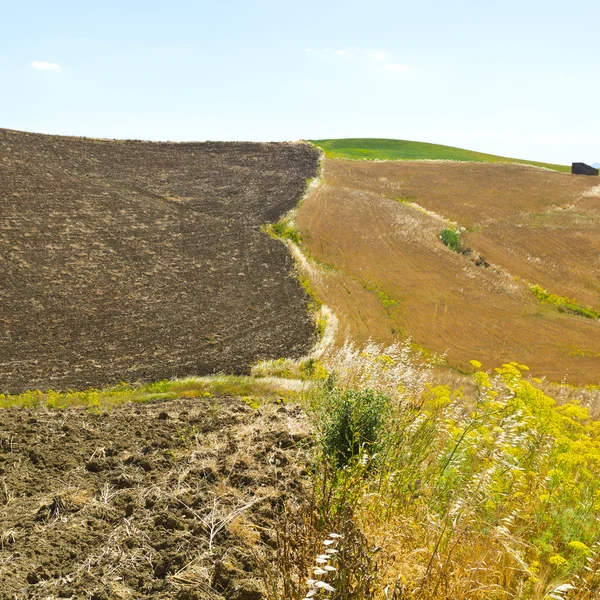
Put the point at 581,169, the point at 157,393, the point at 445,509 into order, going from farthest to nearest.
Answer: the point at 581,169
the point at 157,393
the point at 445,509

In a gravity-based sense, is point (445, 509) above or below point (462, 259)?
above

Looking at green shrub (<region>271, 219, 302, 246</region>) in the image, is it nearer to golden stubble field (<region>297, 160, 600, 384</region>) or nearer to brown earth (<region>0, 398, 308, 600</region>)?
golden stubble field (<region>297, 160, 600, 384</region>)

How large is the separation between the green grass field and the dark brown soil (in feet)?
134

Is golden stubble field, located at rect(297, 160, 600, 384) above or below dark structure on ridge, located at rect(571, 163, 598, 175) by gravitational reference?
below

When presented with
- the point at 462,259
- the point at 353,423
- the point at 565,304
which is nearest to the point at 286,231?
the point at 462,259

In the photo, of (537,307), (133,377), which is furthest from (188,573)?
(537,307)

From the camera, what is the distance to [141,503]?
5.50 m

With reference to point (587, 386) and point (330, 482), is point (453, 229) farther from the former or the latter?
point (330, 482)

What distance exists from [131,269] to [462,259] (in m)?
20.2

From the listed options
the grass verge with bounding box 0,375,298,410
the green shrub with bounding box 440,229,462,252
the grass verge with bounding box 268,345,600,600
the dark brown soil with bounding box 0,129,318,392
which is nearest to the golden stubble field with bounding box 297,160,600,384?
the green shrub with bounding box 440,229,462,252

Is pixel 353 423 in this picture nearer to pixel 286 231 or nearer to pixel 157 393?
pixel 157 393

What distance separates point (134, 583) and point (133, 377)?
517 inches

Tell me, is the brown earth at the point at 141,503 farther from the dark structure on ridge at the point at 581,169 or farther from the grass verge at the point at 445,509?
the dark structure on ridge at the point at 581,169

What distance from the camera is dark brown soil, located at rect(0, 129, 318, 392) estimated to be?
18188 mm
